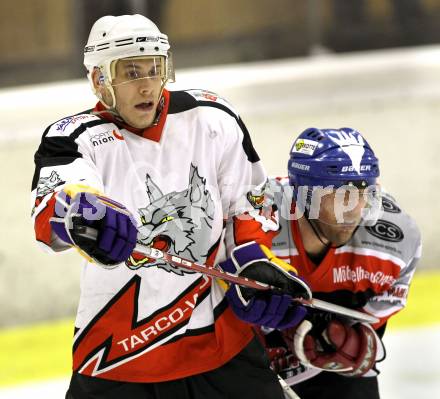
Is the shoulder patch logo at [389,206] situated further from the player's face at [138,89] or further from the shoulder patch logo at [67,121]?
the shoulder patch logo at [67,121]

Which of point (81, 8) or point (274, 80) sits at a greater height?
point (81, 8)

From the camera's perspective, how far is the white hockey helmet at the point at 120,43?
2.22 m

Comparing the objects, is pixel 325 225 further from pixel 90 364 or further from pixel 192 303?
pixel 90 364

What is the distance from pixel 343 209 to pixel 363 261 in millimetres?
198

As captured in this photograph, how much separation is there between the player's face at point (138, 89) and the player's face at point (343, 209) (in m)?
0.53

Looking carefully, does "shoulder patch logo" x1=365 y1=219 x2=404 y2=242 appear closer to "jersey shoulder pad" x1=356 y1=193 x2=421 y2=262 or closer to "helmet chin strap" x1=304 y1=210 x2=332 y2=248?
"jersey shoulder pad" x1=356 y1=193 x2=421 y2=262

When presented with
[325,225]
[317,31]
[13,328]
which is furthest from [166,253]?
[317,31]

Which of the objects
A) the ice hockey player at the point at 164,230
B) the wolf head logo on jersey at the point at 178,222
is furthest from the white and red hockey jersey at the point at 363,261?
the wolf head logo on jersey at the point at 178,222

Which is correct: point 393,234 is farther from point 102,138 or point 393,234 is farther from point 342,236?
point 102,138

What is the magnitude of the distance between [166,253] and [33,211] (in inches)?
11.7

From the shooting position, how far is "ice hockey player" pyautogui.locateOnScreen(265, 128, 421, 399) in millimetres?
2553

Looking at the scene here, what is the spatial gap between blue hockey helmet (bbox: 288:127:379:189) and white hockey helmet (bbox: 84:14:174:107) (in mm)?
473

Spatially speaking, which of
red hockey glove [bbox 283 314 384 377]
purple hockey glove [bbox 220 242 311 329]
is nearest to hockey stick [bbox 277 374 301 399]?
red hockey glove [bbox 283 314 384 377]

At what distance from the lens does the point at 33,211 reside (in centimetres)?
208
